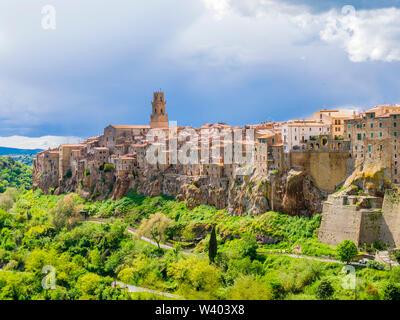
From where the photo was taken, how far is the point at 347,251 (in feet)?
129

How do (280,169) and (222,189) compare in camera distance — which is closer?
(280,169)

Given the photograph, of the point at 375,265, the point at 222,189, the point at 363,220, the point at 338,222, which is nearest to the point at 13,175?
the point at 222,189

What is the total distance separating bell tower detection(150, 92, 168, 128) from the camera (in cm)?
8831

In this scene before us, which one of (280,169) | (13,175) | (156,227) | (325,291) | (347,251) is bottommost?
(325,291)

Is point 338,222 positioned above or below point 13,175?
below

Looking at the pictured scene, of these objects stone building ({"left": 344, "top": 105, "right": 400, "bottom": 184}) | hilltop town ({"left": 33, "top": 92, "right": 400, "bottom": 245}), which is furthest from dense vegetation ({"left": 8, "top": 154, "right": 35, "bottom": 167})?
stone building ({"left": 344, "top": 105, "right": 400, "bottom": 184})

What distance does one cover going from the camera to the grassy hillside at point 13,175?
106275 millimetres

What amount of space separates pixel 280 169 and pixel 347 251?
1295 centimetres

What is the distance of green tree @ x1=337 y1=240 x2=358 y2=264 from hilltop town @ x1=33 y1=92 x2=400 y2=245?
2491mm

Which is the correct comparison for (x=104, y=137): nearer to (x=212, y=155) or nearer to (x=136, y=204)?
(x=136, y=204)

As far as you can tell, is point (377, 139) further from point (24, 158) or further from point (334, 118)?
point (24, 158)

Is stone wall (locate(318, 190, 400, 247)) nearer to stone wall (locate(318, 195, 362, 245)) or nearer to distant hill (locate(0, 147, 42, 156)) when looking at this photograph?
stone wall (locate(318, 195, 362, 245))

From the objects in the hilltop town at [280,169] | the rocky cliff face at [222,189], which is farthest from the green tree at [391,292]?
the rocky cliff face at [222,189]
